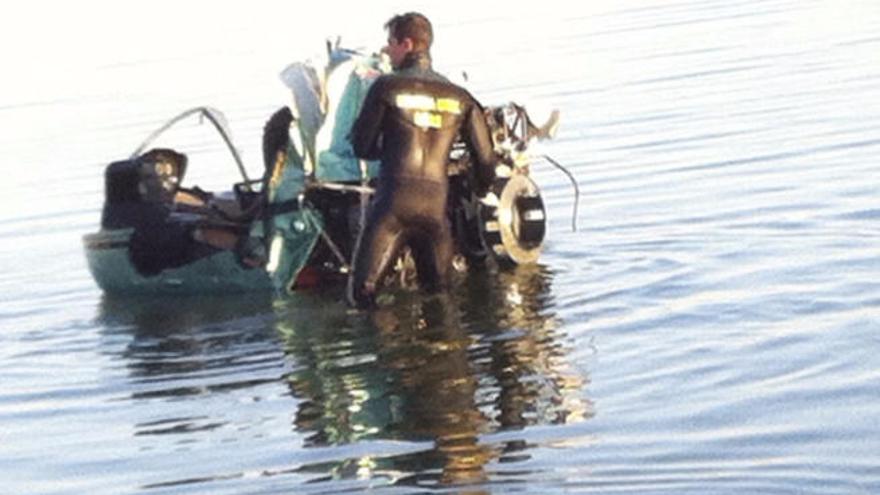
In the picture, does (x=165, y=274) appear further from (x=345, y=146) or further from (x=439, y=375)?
(x=439, y=375)

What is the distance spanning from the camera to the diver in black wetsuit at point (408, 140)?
40.9ft

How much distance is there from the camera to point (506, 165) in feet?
46.2

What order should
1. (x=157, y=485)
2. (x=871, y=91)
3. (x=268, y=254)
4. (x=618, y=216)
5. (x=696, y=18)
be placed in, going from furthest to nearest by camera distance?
(x=696, y=18), (x=871, y=91), (x=618, y=216), (x=268, y=254), (x=157, y=485)

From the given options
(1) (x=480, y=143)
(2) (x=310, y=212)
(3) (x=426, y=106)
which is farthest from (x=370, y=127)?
(2) (x=310, y=212)

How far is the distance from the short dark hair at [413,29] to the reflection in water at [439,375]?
166cm

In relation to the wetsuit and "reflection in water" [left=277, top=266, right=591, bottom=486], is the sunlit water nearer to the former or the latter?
"reflection in water" [left=277, top=266, right=591, bottom=486]

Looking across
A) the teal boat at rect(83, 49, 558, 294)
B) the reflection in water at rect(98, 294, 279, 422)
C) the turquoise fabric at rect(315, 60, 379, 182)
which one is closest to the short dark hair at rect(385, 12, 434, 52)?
the teal boat at rect(83, 49, 558, 294)

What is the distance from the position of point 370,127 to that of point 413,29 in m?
0.61

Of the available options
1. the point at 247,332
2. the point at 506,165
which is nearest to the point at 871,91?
the point at 506,165

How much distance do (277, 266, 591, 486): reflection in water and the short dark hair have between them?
1.66m

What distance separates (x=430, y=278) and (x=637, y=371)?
2428 millimetres

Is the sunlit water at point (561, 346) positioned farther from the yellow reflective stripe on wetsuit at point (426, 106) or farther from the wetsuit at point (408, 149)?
the yellow reflective stripe on wetsuit at point (426, 106)

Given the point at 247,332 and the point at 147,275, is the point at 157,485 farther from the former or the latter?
the point at 147,275

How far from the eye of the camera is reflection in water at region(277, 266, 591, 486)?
9492 mm
